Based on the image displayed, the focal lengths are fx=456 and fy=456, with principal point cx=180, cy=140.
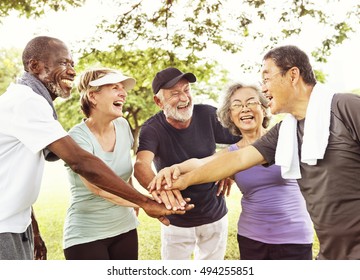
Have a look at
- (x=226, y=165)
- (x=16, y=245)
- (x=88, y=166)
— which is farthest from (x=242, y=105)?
(x=16, y=245)

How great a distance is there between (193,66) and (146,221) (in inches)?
166

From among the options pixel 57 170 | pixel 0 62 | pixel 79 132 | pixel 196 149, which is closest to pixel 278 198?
pixel 196 149

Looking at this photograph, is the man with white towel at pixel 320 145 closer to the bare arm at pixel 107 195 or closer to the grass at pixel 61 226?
the bare arm at pixel 107 195

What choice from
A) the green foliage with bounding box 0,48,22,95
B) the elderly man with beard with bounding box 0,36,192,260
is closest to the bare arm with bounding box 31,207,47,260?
the elderly man with beard with bounding box 0,36,192,260

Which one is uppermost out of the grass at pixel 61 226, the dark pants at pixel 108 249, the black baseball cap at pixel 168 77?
the black baseball cap at pixel 168 77

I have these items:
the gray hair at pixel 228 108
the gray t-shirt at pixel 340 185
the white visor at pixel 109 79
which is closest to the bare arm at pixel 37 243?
the white visor at pixel 109 79

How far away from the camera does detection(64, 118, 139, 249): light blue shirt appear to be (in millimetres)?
3180

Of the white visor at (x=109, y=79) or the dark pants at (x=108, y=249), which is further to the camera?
the white visor at (x=109, y=79)

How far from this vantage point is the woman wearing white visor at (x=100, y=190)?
125 inches

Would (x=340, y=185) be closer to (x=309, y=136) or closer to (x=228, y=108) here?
(x=309, y=136)

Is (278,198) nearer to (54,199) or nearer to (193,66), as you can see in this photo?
(193,66)

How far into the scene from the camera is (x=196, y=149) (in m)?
3.94

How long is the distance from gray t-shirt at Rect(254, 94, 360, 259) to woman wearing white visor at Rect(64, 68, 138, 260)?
52.4 inches

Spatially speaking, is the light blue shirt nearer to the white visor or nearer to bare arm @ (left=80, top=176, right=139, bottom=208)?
bare arm @ (left=80, top=176, right=139, bottom=208)
